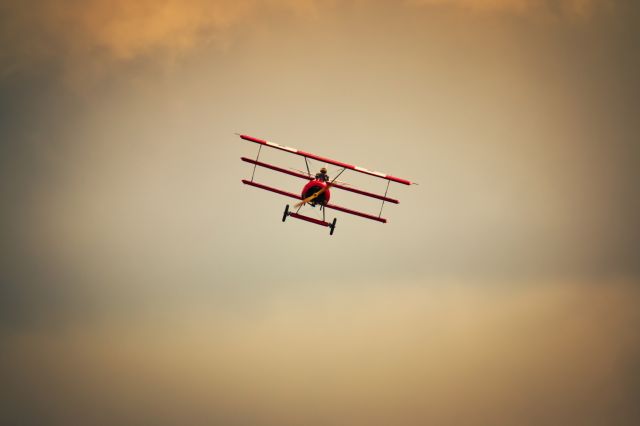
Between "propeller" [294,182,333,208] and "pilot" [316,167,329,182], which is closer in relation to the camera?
"propeller" [294,182,333,208]

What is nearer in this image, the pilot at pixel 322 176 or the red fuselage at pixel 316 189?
the red fuselage at pixel 316 189

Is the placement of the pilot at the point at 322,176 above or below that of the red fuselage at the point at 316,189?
above

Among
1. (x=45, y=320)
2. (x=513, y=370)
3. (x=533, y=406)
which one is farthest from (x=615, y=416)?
(x=45, y=320)

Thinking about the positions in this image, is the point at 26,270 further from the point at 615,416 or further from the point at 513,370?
the point at 615,416

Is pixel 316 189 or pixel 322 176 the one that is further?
pixel 322 176

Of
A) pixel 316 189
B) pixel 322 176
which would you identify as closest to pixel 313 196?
pixel 316 189

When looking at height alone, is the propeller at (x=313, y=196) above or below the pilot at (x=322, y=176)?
below

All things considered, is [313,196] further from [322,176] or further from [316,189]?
[322,176]

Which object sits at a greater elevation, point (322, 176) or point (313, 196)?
point (322, 176)

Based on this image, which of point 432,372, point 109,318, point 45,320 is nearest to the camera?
point 109,318

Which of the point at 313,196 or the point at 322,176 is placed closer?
the point at 313,196

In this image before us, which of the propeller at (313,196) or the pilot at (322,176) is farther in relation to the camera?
the pilot at (322,176)
